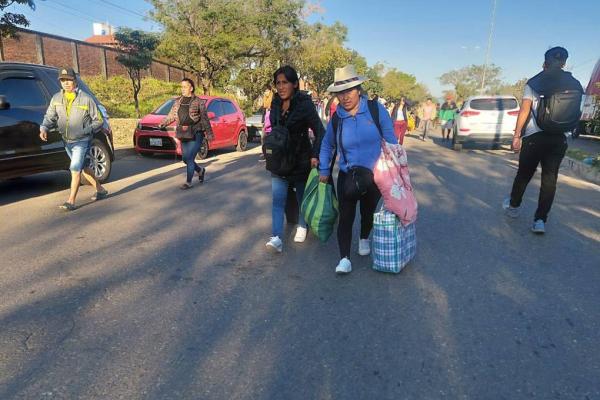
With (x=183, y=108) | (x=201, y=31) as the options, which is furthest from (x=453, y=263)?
(x=201, y=31)

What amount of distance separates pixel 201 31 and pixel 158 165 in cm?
1477

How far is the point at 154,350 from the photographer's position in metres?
2.60

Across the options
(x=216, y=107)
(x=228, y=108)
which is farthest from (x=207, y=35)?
(x=216, y=107)

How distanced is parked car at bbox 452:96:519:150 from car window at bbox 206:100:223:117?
741 cm

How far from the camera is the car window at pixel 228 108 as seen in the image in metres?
12.1

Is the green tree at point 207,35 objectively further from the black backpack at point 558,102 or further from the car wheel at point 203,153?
the black backpack at point 558,102

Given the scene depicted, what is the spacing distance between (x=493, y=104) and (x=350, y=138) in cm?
1140

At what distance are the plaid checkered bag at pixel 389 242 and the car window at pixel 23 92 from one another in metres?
5.46

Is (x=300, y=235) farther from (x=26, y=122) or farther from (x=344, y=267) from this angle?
(x=26, y=122)

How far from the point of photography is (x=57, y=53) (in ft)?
70.4

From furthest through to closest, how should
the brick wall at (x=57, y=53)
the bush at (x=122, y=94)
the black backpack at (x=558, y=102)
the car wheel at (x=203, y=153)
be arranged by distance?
the bush at (x=122, y=94) → the brick wall at (x=57, y=53) → the car wheel at (x=203, y=153) → the black backpack at (x=558, y=102)

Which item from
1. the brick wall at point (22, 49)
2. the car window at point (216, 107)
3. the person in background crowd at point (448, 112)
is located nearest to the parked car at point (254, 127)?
the car window at point (216, 107)

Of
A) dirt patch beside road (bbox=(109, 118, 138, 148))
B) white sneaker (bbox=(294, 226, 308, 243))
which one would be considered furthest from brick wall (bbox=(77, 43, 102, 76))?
white sneaker (bbox=(294, 226, 308, 243))

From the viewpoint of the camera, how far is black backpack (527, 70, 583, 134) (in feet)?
14.8
